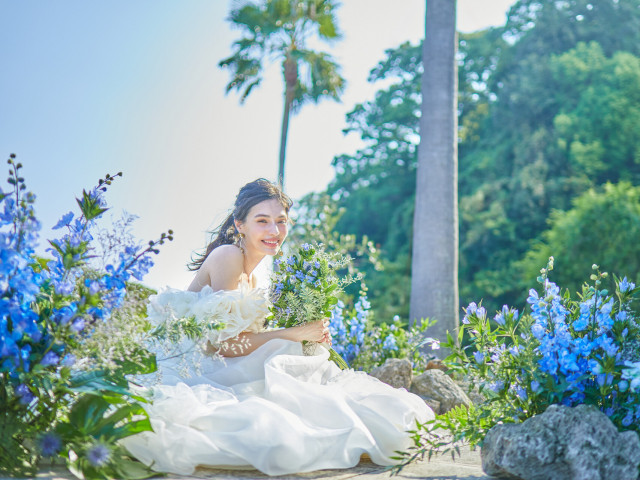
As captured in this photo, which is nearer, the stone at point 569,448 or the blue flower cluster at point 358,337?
the stone at point 569,448

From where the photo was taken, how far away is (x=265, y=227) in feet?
15.1

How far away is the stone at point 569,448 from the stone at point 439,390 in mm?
2353

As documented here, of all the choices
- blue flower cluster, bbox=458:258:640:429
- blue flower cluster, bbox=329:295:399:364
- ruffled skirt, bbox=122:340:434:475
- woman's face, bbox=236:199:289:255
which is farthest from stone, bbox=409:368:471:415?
blue flower cluster, bbox=458:258:640:429

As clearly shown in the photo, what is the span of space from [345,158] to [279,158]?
11742 mm

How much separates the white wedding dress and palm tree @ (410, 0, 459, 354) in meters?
3.16

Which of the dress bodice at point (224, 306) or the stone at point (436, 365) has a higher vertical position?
the dress bodice at point (224, 306)

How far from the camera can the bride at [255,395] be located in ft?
10.5

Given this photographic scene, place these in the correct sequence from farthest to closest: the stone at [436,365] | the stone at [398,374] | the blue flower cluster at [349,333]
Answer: the stone at [436,365] < the blue flower cluster at [349,333] < the stone at [398,374]

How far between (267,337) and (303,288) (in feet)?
1.25

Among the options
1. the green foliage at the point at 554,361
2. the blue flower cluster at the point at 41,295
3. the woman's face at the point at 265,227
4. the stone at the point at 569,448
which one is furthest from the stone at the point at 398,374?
the blue flower cluster at the point at 41,295

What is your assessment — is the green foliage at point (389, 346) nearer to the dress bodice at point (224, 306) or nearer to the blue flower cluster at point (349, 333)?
the blue flower cluster at point (349, 333)

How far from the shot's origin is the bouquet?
4207 millimetres

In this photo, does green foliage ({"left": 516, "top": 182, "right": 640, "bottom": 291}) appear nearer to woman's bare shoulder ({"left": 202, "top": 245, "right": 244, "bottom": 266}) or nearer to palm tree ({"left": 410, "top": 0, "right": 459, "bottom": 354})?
palm tree ({"left": 410, "top": 0, "right": 459, "bottom": 354})

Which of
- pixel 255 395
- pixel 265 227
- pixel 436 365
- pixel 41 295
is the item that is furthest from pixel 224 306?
pixel 436 365
